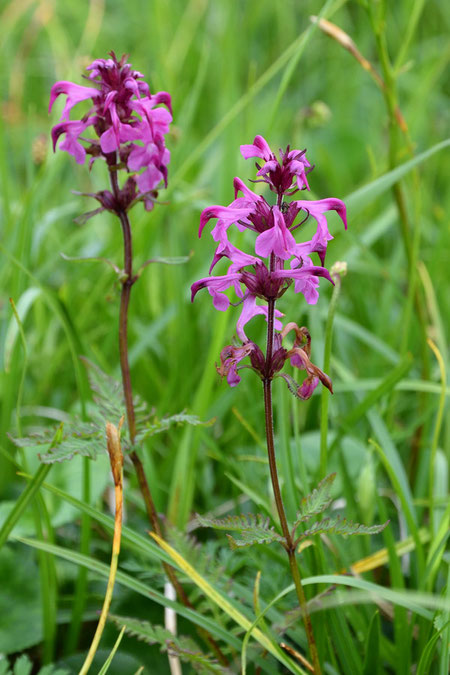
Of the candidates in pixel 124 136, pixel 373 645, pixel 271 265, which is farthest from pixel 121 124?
pixel 373 645

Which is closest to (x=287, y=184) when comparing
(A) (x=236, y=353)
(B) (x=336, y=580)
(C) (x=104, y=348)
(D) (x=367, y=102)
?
(A) (x=236, y=353)

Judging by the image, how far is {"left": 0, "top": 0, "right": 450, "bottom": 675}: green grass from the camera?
1392 millimetres

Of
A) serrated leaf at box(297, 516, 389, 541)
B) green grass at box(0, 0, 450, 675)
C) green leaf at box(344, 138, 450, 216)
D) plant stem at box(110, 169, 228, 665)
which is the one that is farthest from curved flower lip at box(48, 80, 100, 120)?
serrated leaf at box(297, 516, 389, 541)

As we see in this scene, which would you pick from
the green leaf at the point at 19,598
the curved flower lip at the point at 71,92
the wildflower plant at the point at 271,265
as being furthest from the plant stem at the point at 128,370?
the green leaf at the point at 19,598

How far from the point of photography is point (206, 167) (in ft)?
11.1

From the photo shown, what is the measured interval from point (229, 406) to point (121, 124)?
1.00 metres

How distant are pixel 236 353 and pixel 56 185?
2561 mm

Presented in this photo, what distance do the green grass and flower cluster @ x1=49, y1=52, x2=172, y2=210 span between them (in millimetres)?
232

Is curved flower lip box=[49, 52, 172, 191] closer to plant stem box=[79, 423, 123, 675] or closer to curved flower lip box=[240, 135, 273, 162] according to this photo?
curved flower lip box=[240, 135, 273, 162]

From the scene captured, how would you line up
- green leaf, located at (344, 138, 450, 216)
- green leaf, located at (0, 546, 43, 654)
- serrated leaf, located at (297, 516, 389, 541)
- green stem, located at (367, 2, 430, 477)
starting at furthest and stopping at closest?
green stem, located at (367, 2, 430, 477) → green leaf, located at (344, 138, 450, 216) → green leaf, located at (0, 546, 43, 654) → serrated leaf, located at (297, 516, 389, 541)

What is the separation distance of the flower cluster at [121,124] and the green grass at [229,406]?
232mm

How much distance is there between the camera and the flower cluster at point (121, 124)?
1216mm

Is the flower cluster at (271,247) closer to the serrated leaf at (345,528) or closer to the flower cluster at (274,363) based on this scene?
the flower cluster at (274,363)

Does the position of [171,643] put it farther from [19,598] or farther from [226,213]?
[226,213]
